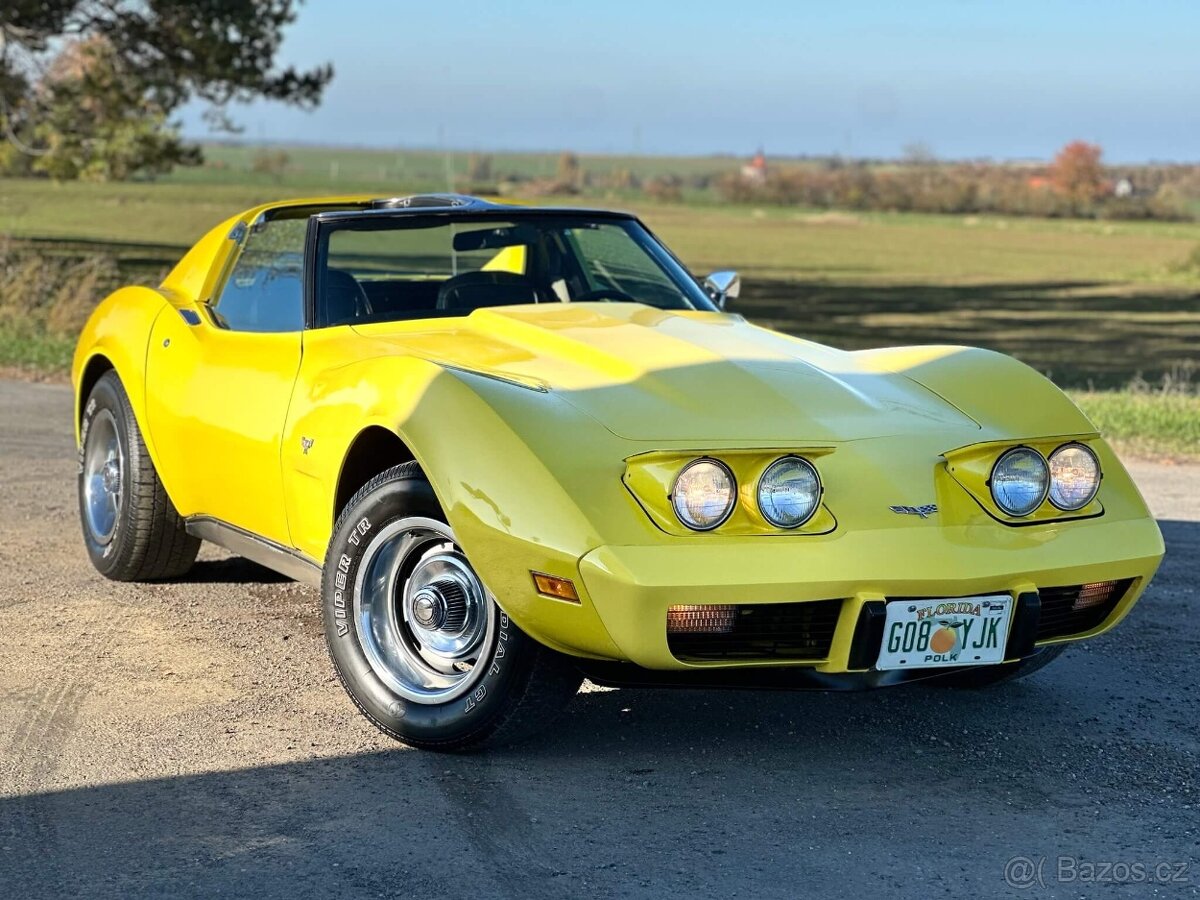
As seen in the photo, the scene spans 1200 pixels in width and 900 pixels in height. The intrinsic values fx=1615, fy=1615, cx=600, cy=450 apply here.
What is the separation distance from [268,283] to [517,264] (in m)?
0.89

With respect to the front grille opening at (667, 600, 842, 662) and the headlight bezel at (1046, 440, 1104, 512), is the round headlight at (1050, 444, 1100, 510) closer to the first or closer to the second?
the headlight bezel at (1046, 440, 1104, 512)

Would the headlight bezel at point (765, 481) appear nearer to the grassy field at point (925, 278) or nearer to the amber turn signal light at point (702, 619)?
the amber turn signal light at point (702, 619)

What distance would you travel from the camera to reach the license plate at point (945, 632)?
12.9ft

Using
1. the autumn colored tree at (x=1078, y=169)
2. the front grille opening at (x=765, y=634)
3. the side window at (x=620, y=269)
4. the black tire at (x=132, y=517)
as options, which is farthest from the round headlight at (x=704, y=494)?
the autumn colored tree at (x=1078, y=169)

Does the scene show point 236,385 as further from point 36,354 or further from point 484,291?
point 36,354

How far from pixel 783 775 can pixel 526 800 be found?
0.69 m

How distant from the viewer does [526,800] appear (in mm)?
3912

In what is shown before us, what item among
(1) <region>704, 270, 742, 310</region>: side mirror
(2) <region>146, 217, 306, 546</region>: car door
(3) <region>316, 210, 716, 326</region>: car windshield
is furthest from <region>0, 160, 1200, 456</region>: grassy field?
(2) <region>146, 217, 306, 546</region>: car door

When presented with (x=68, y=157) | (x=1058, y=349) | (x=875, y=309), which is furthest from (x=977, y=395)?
(x=875, y=309)

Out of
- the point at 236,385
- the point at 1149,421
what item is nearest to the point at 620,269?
the point at 236,385

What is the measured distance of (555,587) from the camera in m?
3.83

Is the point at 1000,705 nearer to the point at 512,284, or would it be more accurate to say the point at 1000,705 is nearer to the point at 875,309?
the point at 512,284

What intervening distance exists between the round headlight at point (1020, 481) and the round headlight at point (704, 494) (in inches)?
29.8

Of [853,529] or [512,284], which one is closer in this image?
[853,529]
